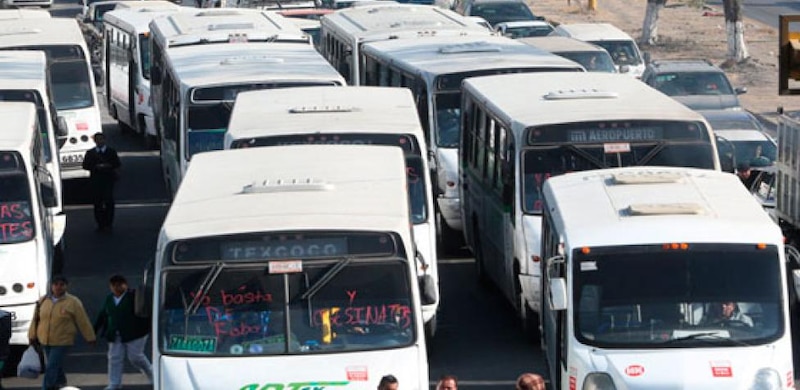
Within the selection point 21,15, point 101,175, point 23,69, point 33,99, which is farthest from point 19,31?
point 33,99

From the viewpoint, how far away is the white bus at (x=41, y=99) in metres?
23.4

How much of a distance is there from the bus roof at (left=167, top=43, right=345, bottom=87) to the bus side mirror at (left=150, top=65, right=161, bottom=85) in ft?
7.51

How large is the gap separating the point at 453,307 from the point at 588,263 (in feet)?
21.7

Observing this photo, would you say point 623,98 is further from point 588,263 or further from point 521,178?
point 588,263

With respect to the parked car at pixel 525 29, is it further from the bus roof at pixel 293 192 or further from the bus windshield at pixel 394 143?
the bus roof at pixel 293 192

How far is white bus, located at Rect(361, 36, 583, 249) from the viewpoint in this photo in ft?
79.4

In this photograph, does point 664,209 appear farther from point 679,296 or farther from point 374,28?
point 374,28

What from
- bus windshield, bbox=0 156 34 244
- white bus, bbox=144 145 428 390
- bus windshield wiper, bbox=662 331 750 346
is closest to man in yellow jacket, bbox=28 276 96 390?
bus windshield, bbox=0 156 34 244

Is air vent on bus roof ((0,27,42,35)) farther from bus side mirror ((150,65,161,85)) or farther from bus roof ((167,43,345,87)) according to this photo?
bus roof ((167,43,345,87))

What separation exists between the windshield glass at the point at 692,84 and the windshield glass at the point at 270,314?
20.4 m

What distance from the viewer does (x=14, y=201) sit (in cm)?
1922

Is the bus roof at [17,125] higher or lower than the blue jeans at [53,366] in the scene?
higher

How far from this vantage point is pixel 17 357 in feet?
62.2

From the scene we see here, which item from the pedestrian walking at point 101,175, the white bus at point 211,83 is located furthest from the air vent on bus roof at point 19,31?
the pedestrian walking at point 101,175
